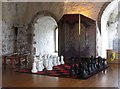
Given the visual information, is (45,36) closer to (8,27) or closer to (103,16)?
(8,27)

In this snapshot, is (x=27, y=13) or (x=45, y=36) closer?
(x=27, y=13)

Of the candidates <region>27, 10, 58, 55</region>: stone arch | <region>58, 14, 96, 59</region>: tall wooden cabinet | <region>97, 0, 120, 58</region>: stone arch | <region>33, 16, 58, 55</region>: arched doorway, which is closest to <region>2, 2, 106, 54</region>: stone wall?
<region>27, 10, 58, 55</region>: stone arch

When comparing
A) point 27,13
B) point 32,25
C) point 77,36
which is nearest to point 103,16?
point 77,36

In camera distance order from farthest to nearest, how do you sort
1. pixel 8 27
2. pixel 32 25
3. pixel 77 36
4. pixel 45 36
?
pixel 45 36, pixel 32 25, pixel 8 27, pixel 77 36

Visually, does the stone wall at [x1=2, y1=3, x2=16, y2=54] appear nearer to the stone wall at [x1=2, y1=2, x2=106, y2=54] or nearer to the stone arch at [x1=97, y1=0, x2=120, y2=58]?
the stone wall at [x1=2, y1=2, x2=106, y2=54]

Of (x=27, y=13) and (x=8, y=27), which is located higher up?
(x=27, y=13)

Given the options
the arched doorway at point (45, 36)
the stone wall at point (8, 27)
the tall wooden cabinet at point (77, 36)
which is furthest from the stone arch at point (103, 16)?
the stone wall at point (8, 27)

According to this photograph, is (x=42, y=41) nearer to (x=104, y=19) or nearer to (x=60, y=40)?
(x=60, y=40)

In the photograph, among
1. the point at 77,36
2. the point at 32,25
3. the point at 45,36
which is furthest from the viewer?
the point at 45,36

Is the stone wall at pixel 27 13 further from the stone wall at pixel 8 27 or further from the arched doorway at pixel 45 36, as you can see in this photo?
the arched doorway at pixel 45 36

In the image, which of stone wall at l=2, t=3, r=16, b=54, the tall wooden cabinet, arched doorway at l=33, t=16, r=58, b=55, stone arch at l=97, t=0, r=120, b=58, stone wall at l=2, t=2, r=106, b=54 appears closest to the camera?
the tall wooden cabinet

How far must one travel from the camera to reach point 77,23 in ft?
23.0

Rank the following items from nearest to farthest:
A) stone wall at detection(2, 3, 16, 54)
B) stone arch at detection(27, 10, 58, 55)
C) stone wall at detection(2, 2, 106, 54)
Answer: stone wall at detection(2, 2, 106, 54)
stone wall at detection(2, 3, 16, 54)
stone arch at detection(27, 10, 58, 55)

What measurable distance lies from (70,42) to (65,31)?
1.45 feet
